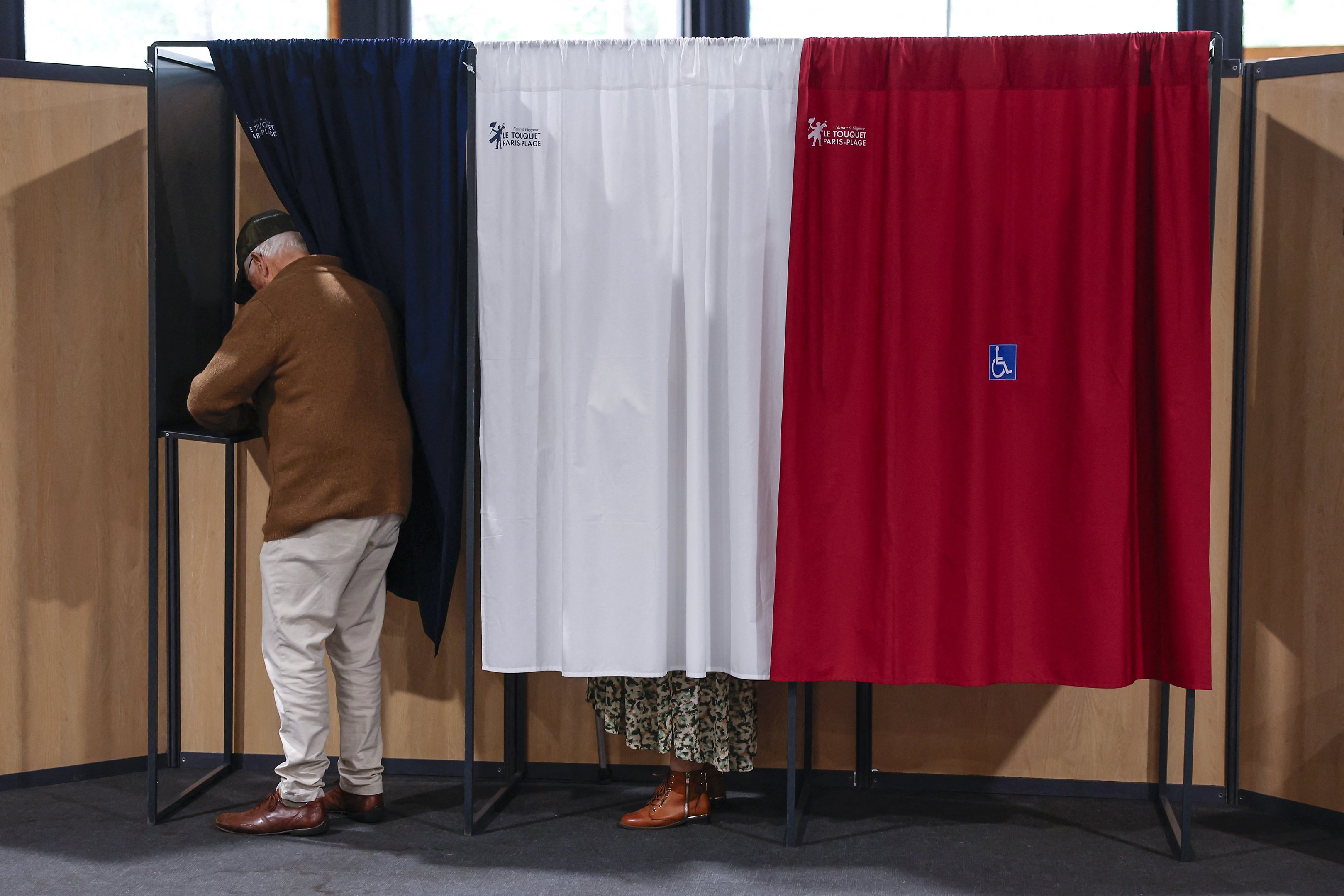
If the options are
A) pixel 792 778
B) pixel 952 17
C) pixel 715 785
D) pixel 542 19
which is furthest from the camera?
pixel 542 19

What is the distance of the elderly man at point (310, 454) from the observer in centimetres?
251

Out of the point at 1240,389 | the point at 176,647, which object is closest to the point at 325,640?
the point at 176,647

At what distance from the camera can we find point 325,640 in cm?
263

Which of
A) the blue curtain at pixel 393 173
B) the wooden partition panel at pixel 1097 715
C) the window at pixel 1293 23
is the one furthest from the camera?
the window at pixel 1293 23

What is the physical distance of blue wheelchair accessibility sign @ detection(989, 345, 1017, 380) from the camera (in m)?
2.42

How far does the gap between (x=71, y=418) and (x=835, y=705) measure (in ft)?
7.76

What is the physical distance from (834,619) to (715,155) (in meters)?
1.16

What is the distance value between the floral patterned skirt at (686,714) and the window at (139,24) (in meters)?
2.22

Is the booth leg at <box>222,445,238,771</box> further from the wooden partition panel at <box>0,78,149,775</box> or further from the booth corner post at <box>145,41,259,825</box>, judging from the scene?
the wooden partition panel at <box>0,78,149,775</box>

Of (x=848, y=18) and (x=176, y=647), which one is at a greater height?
(x=848, y=18)

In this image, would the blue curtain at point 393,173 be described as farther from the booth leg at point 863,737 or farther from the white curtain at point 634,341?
the booth leg at point 863,737

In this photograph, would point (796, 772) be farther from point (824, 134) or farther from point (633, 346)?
point (824, 134)

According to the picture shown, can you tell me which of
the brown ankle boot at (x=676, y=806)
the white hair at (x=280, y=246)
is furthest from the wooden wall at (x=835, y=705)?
the white hair at (x=280, y=246)

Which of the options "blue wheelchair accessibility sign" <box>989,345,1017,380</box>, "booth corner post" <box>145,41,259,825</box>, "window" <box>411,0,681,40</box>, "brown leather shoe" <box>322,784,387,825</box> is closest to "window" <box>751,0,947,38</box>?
"window" <box>411,0,681,40</box>
